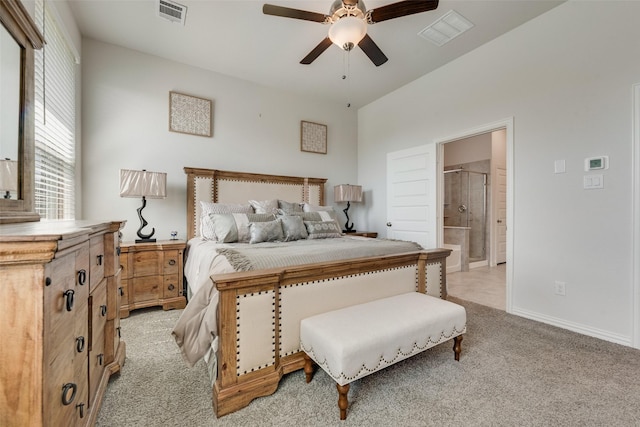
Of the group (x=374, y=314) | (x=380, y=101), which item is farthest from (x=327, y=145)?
(x=374, y=314)

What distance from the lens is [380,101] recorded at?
4.57 meters

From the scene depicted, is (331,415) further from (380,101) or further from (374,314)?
(380,101)

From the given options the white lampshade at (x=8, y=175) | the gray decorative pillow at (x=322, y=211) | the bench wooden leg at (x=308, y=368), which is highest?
the white lampshade at (x=8, y=175)

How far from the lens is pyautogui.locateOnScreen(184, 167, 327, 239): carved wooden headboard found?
11.2 feet

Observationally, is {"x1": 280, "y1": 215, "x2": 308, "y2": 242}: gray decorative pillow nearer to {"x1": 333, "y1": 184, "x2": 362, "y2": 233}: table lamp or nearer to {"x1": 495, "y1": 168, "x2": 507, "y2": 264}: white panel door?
{"x1": 333, "y1": 184, "x2": 362, "y2": 233}: table lamp

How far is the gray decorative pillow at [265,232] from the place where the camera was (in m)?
2.67

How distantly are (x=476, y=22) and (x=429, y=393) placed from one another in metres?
3.41

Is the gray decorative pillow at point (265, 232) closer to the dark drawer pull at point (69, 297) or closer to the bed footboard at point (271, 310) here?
the bed footboard at point (271, 310)

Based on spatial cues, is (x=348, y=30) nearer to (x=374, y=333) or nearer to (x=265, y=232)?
(x=265, y=232)

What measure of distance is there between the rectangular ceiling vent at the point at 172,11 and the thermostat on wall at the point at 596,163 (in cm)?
398

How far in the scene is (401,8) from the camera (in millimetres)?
2020

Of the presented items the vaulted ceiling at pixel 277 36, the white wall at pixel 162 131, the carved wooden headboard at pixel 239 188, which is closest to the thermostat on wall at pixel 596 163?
the vaulted ceiling at pixel 277 36

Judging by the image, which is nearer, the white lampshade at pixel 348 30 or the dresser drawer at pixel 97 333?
the dresser drawer at pixel 97 333

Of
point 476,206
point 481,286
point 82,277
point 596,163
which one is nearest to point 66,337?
point 82,277
